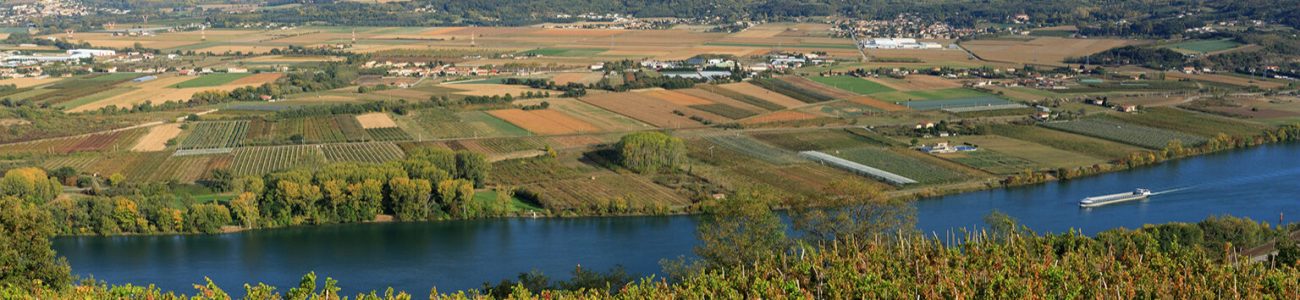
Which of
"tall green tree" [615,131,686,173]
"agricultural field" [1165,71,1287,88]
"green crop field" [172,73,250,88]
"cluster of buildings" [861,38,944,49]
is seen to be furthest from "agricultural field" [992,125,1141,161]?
"cluster of buildings" [861,38,944,49]

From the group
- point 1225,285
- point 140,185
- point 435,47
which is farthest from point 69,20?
point 1225,285

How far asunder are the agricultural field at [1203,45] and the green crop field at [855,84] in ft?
69.5

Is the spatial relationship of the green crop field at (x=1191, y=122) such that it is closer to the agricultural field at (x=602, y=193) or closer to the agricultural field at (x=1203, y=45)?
the agricultural field at (x=602, y=193)

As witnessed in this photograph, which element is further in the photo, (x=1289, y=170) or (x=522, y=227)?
(x=1289, y=170)

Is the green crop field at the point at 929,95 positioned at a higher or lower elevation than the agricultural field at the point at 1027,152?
lower

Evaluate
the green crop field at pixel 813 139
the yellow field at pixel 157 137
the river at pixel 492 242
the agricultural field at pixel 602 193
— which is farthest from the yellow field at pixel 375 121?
the river at pixel 492 242

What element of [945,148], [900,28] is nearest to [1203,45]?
[900,28]

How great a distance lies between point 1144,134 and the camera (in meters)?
41.0

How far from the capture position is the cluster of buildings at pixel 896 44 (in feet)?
256

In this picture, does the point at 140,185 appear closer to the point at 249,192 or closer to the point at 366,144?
the point at 249,192

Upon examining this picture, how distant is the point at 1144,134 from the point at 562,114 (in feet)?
64.8

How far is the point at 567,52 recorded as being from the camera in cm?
7538

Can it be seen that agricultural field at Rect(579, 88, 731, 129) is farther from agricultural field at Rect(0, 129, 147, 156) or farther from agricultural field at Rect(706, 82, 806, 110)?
agricultural field at Rect(0, 129, 147, 156)

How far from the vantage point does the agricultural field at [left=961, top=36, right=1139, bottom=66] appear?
2704 inches
